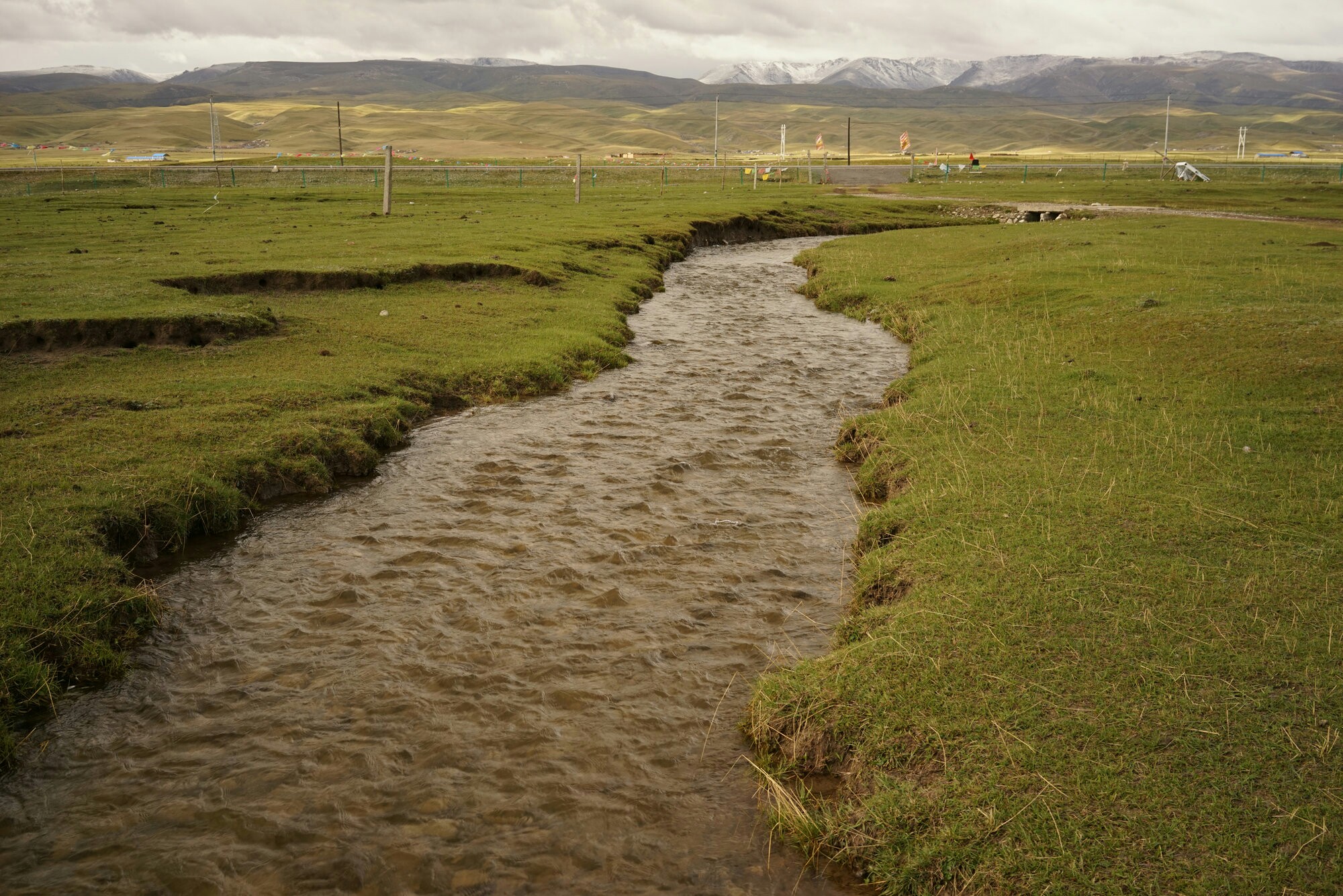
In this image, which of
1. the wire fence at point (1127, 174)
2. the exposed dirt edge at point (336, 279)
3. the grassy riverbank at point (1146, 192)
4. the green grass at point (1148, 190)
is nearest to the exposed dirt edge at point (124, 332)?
the exposed dirt edge at point (336, 279)

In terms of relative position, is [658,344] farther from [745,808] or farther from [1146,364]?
[745,808]

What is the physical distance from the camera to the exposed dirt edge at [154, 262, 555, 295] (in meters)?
22.3

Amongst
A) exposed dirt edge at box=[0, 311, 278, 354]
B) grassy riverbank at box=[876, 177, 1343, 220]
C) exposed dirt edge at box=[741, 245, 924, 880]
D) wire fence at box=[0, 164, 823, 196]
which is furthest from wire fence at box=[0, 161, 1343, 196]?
exposed dirt edge at box=[741, 245, 924, 880]

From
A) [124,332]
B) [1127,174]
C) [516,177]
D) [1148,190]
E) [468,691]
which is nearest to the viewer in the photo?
[468,691]

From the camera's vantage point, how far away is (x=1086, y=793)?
5750mm

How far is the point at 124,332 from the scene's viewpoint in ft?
57.5

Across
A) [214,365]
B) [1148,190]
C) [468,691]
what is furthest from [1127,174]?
[468,691]

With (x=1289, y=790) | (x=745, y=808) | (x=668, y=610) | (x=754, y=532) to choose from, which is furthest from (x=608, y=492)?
(x=1289, y=790)

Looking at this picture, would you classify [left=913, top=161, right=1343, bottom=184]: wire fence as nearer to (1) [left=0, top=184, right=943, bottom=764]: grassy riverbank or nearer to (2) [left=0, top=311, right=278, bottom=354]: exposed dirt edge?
(1) [left=0, top=184, right=943, bottom=764]: grassy riverbank

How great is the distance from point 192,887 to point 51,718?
268 centimetres

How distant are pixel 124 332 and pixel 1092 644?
1772cm

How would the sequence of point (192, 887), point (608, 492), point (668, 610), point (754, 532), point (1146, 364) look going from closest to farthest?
point (192, 887) → point (668, 610) → point (754, 532) → point (608, 492) → point (1146, 364)

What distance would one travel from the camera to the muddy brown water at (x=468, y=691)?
6289mm

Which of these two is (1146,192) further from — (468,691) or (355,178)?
(468,691)
